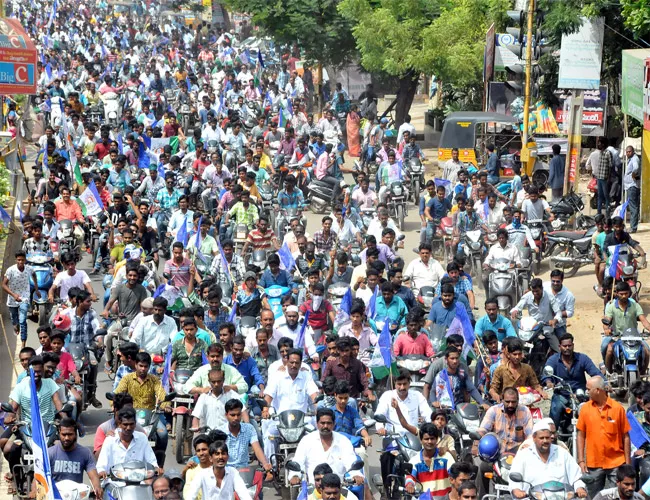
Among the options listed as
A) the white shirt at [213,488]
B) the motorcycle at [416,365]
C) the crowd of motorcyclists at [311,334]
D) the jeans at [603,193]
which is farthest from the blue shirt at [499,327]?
the jeans at [603,193]

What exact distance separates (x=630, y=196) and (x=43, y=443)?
15146 millimetres

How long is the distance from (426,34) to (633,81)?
9.80 m

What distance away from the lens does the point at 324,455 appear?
442 inches

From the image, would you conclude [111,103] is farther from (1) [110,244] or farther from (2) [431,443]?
A: (2) [431,443]

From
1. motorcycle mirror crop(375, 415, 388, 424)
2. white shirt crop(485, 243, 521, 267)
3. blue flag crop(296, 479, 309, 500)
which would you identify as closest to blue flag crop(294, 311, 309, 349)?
motorcycle mirror crop(375, 415, 388, 424)

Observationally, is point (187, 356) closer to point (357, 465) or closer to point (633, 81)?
point (357, 465)

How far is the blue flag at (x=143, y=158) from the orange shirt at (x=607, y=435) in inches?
647

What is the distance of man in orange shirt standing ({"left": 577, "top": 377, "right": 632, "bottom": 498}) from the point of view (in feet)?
39.1

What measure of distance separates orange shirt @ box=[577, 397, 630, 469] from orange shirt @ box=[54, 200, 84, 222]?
1170cm

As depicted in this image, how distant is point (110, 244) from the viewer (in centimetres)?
2042

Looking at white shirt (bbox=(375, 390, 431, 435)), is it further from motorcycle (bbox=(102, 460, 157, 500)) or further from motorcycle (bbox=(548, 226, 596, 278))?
motorcycle (bbox=(548, 226, 596, 278))

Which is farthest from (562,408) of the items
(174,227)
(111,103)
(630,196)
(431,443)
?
(111,103)

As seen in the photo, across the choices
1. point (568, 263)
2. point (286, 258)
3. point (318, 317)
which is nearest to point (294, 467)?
point (318, 317)

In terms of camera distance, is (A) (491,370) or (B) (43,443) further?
(A) (491,370)
